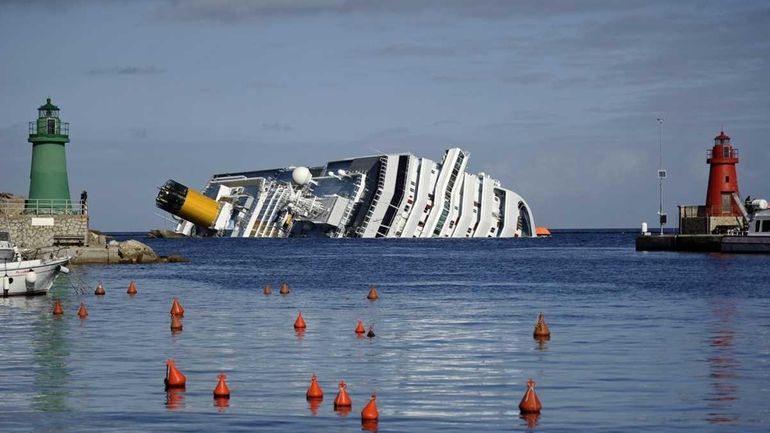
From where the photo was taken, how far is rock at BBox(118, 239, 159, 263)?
80.0 m

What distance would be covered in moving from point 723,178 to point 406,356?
6179 centimetres

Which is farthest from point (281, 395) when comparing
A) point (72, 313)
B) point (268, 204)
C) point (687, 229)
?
point (268, 204)

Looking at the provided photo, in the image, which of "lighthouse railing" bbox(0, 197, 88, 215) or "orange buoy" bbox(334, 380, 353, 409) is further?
"lighthouse railing" bbox(0, 197, 88, 215)

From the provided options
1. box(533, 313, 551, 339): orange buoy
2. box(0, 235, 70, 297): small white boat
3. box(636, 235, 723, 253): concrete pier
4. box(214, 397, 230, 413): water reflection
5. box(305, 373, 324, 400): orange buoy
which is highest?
box(636, 235, 723, 253): concrete pier

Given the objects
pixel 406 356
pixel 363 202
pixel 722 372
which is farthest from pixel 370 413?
pixel 363 202

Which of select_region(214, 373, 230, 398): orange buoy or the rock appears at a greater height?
the rock

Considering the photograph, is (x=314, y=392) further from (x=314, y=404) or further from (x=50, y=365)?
(x=50, y=365)

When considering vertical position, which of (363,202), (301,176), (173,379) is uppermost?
(301,176)

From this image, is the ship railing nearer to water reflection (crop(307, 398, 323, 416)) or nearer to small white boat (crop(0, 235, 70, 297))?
small white boat (crop(0, 235, 70, 297))

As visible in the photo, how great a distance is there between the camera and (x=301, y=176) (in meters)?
127

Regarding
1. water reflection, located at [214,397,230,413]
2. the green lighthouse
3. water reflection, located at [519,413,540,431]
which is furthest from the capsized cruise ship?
water reflection, located at [519,413,540,431]

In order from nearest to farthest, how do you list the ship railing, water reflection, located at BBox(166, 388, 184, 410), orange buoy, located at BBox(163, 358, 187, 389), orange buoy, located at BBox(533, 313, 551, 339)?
1. water reflection, located at BBox(166, 388, 184, 410)
2. orange buoy, located at BBox(163, 358, 187, 389)
3. orange buoy, located at BBox(533, 313, 551, 339)
4. the ship railing

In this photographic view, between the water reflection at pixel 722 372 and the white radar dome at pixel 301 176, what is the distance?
88543mm

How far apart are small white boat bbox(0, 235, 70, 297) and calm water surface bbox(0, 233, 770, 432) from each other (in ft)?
2.19
